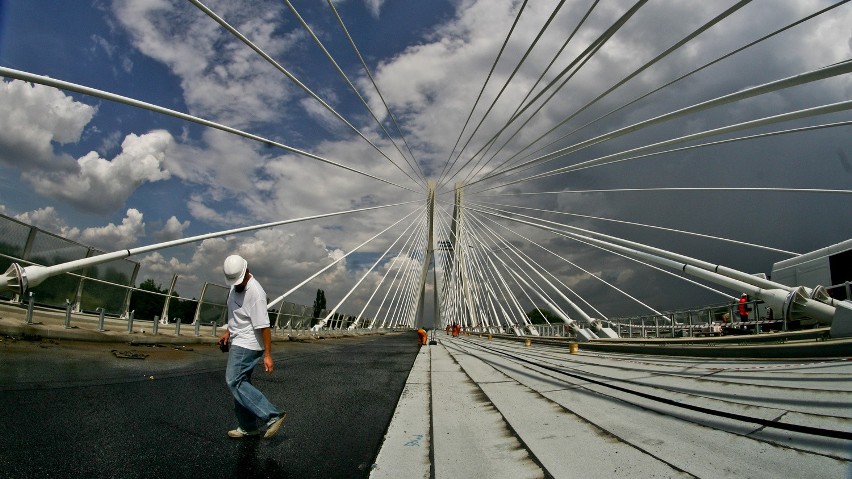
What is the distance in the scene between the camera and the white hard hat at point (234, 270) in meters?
3.80

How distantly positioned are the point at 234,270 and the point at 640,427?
337 cm

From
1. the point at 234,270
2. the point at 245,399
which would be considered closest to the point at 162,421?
the point at 245,399

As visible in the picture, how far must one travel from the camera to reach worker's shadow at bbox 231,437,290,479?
261 cm

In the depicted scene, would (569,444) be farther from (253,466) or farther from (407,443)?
(253,466)

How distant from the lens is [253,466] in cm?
275

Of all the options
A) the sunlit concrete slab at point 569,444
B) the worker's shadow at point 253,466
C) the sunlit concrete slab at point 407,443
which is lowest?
the worker's shadow at point 253,466

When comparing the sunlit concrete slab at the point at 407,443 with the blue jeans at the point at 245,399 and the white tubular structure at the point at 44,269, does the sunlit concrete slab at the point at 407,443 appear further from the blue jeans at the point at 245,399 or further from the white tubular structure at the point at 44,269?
the white tubular structure at the point at 44,269

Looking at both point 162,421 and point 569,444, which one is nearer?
point 569,444

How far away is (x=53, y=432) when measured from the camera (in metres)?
3.10

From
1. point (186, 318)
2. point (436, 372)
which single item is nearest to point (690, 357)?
point (436, 372)

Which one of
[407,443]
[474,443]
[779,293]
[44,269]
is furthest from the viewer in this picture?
[779,293]

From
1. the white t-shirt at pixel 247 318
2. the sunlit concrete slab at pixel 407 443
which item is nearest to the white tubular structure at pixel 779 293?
the sunlit concrete slab at pixel 407 443

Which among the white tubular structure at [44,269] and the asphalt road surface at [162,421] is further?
the white tubular structure at [44,269]

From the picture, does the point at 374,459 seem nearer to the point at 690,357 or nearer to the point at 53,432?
the point at 53,432
